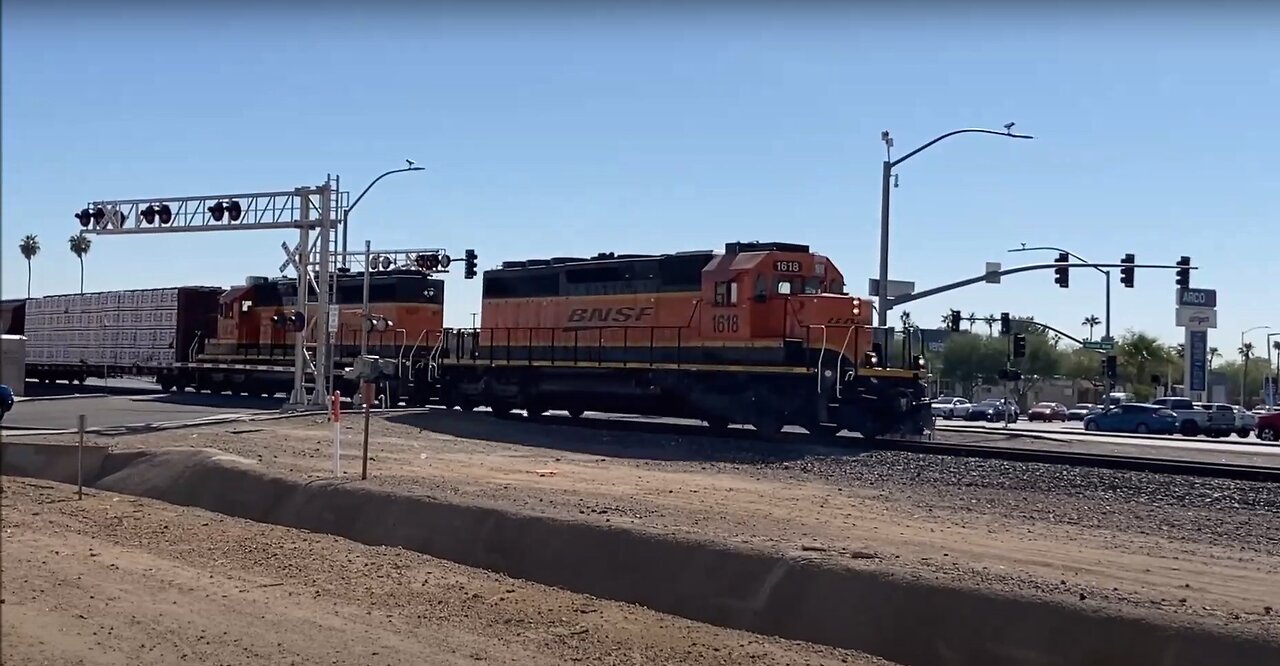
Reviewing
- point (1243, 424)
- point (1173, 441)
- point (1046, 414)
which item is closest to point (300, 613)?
point (1173, 441)

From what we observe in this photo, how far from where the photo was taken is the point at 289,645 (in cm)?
771

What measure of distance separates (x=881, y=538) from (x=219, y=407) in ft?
87.5

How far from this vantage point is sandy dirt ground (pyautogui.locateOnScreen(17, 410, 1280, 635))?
8.66 metres

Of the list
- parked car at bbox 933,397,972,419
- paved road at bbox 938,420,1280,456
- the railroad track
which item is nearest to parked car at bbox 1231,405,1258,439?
paved road at bbox 938,420,1280,456

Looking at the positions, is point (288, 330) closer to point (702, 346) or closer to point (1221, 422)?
point (702, 346)

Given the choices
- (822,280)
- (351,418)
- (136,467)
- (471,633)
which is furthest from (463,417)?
(471,633)

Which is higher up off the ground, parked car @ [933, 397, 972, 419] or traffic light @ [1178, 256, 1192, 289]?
traffic light @ [1178, 256, 1192, 289]

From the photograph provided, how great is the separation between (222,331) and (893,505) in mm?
33638

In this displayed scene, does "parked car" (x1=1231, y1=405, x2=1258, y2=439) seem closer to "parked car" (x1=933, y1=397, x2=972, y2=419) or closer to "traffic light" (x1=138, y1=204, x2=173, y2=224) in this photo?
"parked car" (x1=933, y1=397, x2=972, y2=419)

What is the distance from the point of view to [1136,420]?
146ft

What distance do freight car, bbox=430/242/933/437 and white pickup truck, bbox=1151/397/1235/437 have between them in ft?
85.1

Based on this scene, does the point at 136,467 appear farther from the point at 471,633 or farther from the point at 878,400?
the point at 878,400

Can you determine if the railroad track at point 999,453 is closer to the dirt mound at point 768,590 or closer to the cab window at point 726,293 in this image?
the cab window at point 726,293

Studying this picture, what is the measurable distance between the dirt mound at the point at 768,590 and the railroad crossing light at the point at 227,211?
65.0ft
